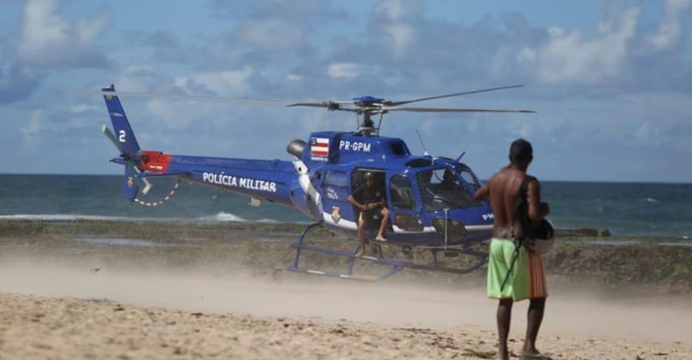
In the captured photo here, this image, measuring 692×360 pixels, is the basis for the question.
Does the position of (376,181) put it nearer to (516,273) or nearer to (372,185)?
(372,185)

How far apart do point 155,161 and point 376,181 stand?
5.78m

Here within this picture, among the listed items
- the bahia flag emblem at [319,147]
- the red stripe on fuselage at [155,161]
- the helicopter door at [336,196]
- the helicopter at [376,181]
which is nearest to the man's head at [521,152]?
the helicopter at [376,181]

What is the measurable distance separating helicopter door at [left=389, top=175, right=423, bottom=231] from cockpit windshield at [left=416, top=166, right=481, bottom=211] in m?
0.21

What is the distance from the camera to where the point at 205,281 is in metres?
23.0

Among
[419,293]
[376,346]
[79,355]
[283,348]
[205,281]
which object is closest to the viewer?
[79,355]

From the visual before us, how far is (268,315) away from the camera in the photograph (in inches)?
634

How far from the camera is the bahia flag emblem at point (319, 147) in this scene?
18.1 meters

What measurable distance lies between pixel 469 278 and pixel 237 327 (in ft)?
41.7

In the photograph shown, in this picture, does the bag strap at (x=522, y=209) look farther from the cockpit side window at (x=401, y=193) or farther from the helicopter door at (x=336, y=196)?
the helicopter door at (x=336, y=196)

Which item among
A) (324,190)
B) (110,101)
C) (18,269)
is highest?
(110,101)

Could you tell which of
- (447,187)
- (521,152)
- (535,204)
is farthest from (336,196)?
(535,204)

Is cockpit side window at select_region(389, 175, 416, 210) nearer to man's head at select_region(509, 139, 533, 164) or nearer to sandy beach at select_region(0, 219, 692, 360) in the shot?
sandy beach at select_region(0, 219, 692, 360)

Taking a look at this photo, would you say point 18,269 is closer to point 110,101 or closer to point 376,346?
point 110,101

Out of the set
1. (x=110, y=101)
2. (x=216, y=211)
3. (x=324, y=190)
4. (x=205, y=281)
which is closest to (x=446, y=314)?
(x=324, y=190)
